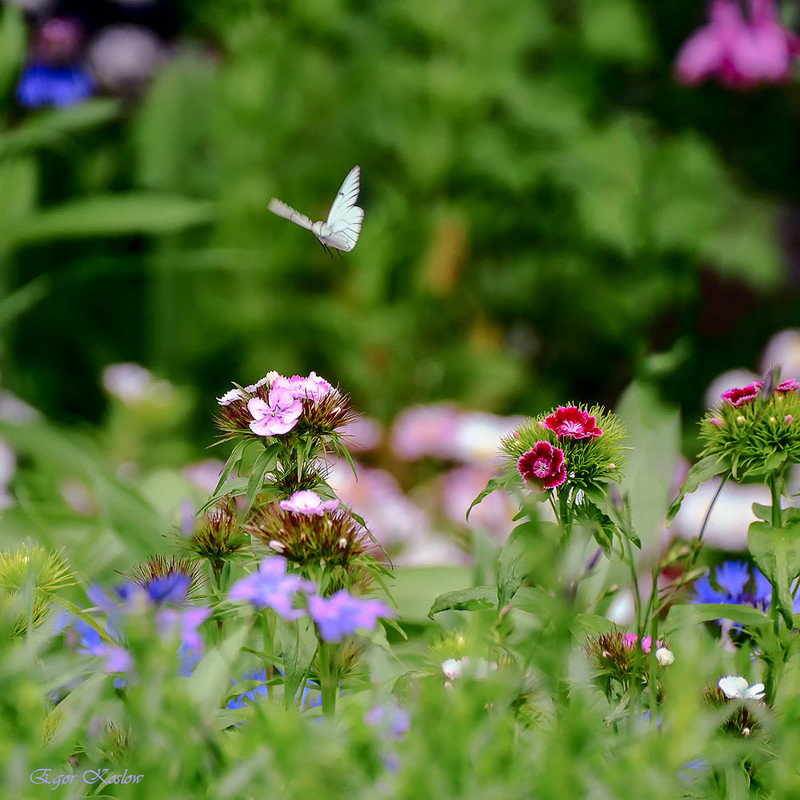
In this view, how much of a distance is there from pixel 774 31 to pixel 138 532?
198cm

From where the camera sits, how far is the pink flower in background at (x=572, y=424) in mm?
610

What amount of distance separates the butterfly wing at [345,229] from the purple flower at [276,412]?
0.44ft

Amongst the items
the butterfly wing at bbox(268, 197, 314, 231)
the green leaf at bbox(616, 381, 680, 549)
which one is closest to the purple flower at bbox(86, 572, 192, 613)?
the butterfly wing at bbox(268, 197, 314, 231)

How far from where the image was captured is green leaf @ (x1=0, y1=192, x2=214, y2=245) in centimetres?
170

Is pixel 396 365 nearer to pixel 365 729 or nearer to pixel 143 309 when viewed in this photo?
pixel 143 309

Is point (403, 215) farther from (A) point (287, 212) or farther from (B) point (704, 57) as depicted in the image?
A: (A) point (287, 212)

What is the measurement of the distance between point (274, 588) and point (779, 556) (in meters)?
0.29

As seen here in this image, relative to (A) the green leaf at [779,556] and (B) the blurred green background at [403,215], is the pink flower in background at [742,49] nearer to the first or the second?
(B) the blurred green background at [403,215]

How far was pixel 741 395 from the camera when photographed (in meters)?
0.66

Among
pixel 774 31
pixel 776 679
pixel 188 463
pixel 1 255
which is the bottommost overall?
pixel 776 679

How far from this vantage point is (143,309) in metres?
2.82

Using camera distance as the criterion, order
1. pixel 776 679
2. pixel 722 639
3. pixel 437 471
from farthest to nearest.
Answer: pixel 437 471
pixel 722 639
pixel 776 679

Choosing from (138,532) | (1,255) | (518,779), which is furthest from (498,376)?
(518,779)

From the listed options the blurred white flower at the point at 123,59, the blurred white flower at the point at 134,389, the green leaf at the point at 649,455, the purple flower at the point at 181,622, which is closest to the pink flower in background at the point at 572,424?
the purple flower at the point at 181,622
